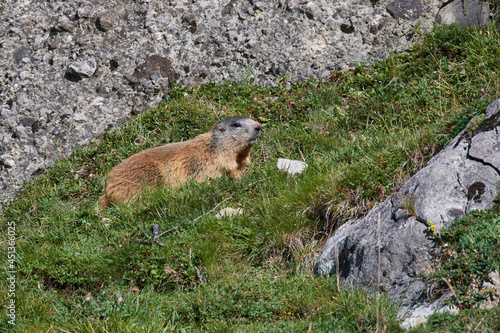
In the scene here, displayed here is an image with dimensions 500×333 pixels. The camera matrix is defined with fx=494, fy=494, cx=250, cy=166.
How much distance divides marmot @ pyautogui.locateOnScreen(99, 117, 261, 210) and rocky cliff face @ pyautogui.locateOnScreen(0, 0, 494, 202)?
1.80 meters

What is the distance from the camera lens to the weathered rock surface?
15.3 feet

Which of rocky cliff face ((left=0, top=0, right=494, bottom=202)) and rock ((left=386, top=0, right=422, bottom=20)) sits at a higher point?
rock ((left=386, top=0, right=422, bottom=20))

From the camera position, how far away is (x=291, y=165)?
7.30 metres

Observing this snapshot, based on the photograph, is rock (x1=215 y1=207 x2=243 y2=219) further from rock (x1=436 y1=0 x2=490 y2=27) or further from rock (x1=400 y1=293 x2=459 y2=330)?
rock (x1=436 y1=0 x2=490 y2=27)

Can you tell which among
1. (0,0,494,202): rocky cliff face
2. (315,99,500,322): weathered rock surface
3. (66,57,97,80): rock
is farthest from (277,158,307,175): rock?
(66,57,97,80): rock

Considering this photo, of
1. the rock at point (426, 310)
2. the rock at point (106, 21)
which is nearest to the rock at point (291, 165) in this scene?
the rock at point (426, 310)

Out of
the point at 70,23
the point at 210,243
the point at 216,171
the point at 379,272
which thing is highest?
the point at 70,23

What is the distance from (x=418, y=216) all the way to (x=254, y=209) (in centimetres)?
214

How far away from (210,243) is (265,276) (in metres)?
0.77

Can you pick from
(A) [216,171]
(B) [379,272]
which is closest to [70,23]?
(A) [216,171]

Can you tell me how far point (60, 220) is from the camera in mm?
7277

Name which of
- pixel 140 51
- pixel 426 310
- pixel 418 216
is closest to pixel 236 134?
pixel 140 51

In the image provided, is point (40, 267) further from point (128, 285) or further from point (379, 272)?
point (379, 272)

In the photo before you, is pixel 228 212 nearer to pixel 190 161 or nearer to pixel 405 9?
pixel 190 161
